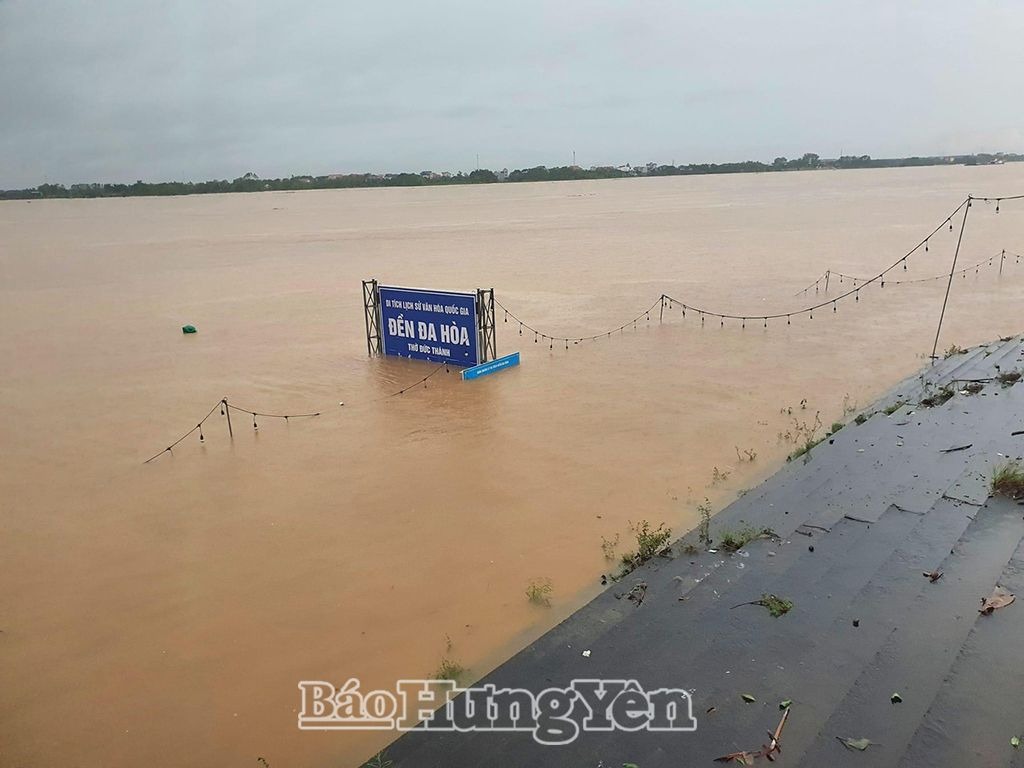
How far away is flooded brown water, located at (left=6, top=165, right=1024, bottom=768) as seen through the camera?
6.62 metres

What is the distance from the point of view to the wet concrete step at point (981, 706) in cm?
451

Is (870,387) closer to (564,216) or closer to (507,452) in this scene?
(507,452)

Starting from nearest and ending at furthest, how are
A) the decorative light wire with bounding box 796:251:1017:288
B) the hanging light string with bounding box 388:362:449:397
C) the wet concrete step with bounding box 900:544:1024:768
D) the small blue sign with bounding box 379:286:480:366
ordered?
the wet concrete step with bounding box 900:544:1024:768 < the hanging light string with bounding box 388:362:449:397 < the small blue sign with bounding box 379:286:480:366 < the decorative light wire with bounding box 796:251:1017:288

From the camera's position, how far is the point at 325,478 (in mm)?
Answer: 11031

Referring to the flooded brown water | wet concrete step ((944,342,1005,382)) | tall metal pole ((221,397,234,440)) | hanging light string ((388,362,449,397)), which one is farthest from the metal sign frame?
wet concrete step ((944,342,1005,382))

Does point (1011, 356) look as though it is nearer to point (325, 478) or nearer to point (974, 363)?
point (974, 363)

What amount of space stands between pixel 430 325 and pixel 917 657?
12955 millimetres

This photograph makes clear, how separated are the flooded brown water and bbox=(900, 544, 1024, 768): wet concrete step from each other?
130 inches

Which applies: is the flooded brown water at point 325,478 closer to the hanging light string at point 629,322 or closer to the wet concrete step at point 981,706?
the hanging light string at point 629,322

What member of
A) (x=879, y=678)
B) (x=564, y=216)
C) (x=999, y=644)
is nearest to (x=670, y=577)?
(x=879, y=678)

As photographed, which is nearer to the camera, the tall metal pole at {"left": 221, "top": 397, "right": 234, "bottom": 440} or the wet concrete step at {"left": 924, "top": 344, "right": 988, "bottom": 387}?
the tall metal pole at {"left": 221, "top": 397, "right": 234, "bottom": 440}

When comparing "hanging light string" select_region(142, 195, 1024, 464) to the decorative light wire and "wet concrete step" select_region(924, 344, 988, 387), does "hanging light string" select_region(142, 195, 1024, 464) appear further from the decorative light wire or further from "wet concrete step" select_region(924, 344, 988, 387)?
"wet concrete step" select_region(924, 344, 988, 387)

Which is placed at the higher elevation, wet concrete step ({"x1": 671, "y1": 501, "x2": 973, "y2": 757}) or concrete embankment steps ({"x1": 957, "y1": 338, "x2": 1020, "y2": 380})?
concrete embankment steps ({"x1": 957, "y1": 338, "x2": 1020, "y2": 380})

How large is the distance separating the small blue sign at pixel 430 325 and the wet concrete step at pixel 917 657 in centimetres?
1068
